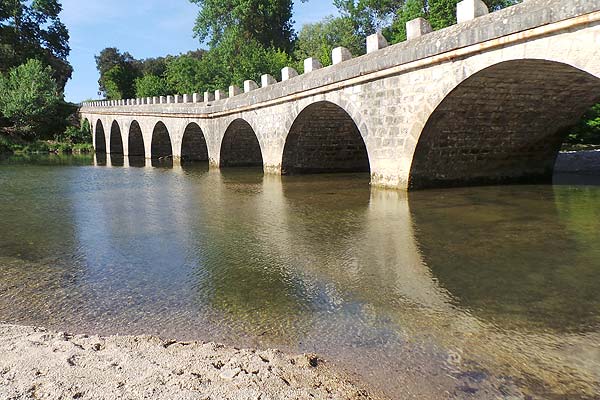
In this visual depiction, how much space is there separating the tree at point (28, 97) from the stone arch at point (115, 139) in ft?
20.6

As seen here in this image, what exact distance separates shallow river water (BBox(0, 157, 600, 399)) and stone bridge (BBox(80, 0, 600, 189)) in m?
2.04

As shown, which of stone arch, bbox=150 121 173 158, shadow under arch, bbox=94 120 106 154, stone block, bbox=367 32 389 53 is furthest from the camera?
shadow under arch, bbox=94 120 106 154

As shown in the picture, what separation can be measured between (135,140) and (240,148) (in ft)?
61.1

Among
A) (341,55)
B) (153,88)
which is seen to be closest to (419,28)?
(341,55)

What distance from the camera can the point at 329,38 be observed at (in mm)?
52969

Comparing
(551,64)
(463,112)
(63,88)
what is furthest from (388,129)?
(63,88)

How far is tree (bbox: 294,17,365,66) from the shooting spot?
164 feet

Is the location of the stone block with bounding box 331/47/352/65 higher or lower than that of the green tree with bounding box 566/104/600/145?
higher

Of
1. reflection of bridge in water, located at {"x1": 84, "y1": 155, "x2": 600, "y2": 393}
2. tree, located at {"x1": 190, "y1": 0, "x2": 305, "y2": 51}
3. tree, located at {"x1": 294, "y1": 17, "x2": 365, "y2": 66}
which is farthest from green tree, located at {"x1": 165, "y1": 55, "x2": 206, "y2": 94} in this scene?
reflection of bridge in water, located at {"x1": 84, "y1": 155, "x2": 600, "y2": 393}

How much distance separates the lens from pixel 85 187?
15727 mm

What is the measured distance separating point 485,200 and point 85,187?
1197 cm

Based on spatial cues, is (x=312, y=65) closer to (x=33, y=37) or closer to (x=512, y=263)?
(x=512, y=263)

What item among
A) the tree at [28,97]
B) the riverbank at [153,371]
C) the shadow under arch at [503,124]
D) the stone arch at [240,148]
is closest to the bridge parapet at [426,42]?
the shadow under arch at [503,124]

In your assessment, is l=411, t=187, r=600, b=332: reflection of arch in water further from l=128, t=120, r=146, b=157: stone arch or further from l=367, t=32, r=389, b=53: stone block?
l=128, t=120, r=146, b=157: stone arch
